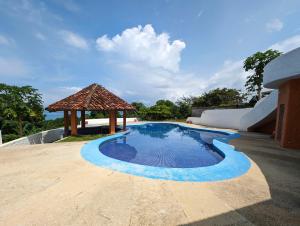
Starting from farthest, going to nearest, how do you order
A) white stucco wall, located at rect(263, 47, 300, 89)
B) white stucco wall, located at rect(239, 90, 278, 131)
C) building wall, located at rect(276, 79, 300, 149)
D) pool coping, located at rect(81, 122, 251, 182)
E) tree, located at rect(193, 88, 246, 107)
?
tree, located at rect(193, 88, 246, 107) < white stucco wall, located at rect(239, 90, 278, 131) < building wall, located at rect(276, 79, 300, 149) < white stucco wall, located at rect(263, 47, 300, 89) < pool coping, located at rect(81, 122, 251, 182)

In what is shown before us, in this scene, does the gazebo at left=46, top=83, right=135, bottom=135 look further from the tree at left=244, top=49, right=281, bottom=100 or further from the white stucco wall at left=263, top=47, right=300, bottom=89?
the tree at left=244, top=49, right=281, bottom=100

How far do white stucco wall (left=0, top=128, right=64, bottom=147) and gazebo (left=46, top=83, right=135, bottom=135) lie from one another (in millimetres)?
1209

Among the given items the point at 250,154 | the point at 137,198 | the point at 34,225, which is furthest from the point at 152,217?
the point at 250,154

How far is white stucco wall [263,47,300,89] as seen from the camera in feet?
22.2

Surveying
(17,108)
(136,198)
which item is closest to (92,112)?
(17,108)

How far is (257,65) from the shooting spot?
22812 mm

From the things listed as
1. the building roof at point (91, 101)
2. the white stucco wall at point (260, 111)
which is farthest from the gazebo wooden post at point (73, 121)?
the white stucco wall at point (260, 111)

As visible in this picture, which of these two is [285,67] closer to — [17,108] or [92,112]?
[17,108]

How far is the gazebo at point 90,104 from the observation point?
1218 cm

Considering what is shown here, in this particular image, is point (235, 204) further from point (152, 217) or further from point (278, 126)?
point (278, 126)

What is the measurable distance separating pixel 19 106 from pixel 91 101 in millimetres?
4811

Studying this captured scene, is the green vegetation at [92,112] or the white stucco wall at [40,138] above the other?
the green vegetation at [92,112]

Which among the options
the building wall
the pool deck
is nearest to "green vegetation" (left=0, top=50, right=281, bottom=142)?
the pool deck

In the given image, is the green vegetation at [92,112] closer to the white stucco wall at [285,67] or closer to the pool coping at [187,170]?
the pool coping at [187,170]
